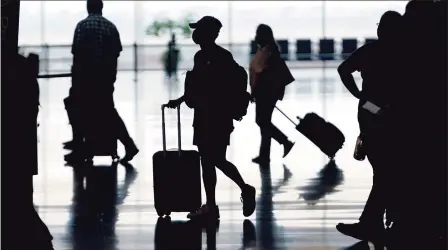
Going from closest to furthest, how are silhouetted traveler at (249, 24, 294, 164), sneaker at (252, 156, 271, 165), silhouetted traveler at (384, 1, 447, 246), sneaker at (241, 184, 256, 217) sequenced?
silhouetted traveler at (384, 1, 447, 246), sneaker at (241, 184, 256, 217), silhouetted traveler at (249, 24, 294, 164), sneaker at (252, 156, 271, 165)

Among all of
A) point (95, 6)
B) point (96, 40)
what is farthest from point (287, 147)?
point (95, 6)

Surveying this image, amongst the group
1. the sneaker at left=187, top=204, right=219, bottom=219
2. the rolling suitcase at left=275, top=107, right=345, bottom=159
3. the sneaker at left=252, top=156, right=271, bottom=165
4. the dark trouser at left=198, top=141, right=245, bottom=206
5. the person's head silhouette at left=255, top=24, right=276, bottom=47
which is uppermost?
the person's head silhouette at left=255, top=24, right=276, bottom=47

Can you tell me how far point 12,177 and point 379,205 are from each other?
2.39 metres

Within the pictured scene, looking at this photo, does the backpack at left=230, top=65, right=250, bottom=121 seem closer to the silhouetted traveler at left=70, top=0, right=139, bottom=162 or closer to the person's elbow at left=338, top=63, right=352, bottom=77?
the person's elbow at left=338, top=63, right=352, bottom=77

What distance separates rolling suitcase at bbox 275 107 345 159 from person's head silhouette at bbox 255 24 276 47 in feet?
2.80

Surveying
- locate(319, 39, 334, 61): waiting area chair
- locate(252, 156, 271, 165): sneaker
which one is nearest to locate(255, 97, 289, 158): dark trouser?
locate(252, 156, 271, 165): sneaker

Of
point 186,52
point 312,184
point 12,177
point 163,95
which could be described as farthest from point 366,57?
point 186,52

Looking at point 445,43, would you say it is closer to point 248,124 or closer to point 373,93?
point 373,93

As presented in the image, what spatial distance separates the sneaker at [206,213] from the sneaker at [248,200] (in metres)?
0.20

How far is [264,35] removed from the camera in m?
11.5

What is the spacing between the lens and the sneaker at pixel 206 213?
26.0ft

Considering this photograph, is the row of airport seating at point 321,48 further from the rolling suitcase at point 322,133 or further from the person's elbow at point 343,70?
the person's elbow at point 343,70

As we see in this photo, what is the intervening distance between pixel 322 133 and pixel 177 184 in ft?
12.7

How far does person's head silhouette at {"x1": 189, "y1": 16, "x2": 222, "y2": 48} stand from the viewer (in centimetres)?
787
